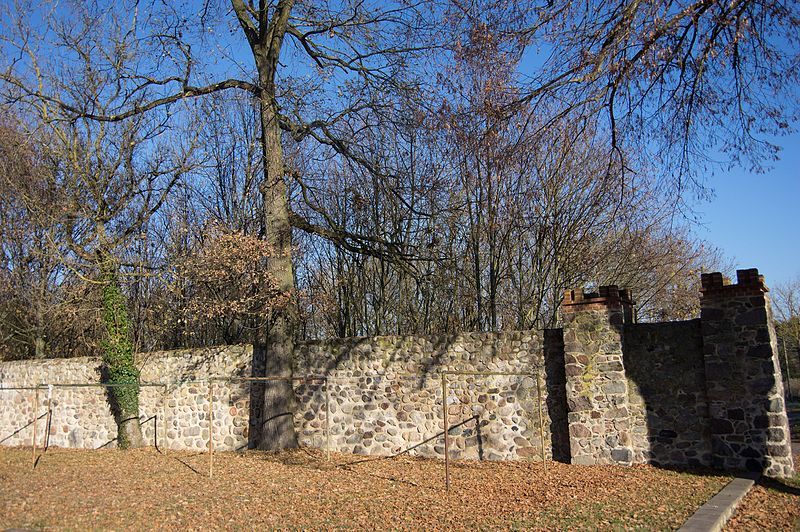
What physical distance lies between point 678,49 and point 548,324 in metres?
10.9

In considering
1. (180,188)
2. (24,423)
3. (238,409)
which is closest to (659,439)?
(238,409)

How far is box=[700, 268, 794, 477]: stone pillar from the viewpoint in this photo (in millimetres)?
9305

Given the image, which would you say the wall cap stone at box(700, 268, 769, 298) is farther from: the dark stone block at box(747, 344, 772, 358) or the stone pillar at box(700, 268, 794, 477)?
the dark stone block at box(747, 344, 772, 358)

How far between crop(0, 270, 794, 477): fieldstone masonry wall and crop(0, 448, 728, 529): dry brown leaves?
0.51 metres

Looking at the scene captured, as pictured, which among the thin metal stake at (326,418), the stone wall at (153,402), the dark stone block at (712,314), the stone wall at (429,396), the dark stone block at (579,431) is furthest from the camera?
the stone wall at (153,402)

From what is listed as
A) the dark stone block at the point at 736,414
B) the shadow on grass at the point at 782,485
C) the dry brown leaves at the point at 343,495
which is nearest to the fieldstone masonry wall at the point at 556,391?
the dark stone block at the point at 736,414

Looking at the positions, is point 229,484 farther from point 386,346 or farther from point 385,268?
point 385,268

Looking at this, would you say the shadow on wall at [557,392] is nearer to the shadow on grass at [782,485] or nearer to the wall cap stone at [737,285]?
the wall cap stone at [737,285]

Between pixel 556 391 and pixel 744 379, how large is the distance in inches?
112

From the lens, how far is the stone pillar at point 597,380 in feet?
33.8

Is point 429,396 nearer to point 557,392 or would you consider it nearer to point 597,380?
point 557,392

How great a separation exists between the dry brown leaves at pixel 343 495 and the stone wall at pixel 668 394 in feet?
1.60

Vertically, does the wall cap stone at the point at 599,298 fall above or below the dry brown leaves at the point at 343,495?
above

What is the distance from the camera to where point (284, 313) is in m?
13.0
